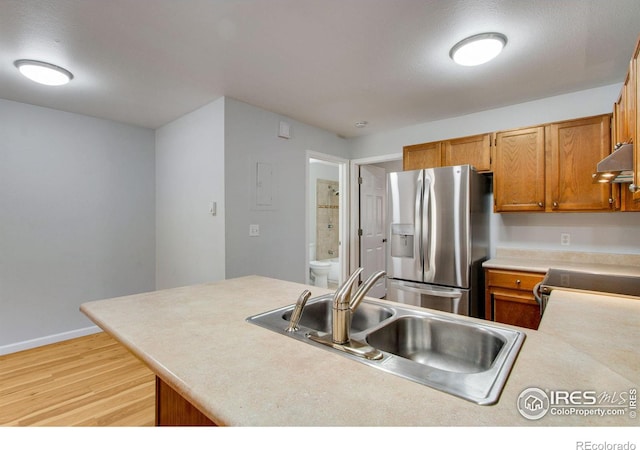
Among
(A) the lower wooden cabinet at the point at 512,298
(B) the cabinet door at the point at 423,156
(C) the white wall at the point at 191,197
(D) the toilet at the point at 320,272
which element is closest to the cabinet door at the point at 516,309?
(A) the lower wooden cabinet at the point at 512,298

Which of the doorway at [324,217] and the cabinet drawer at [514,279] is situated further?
the doorway at [324,217]

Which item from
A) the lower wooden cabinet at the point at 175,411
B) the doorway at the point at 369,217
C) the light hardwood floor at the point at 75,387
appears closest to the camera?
the lower wooden cabinet at the point at 175,411

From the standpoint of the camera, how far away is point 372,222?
451 cm

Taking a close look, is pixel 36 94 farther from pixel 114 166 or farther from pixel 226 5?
pixel 226 5

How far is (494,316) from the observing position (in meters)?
2.62

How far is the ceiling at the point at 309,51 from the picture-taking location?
164cm

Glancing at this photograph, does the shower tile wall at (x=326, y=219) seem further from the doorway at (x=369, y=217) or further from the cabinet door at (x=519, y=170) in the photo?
the cabinet door at (x=519, y=170)

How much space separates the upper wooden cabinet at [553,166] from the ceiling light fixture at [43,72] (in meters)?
3.57

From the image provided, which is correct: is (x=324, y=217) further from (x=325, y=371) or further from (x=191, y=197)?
(x=325, y=371)

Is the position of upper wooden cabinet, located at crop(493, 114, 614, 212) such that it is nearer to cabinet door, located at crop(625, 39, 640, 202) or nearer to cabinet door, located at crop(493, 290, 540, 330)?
cabinet door, located at crop(493, 290, 540, 330)

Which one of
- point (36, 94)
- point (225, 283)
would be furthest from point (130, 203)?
point (225, 283)

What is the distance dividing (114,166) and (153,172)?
420mm

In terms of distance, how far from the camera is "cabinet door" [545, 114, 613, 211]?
237 cm

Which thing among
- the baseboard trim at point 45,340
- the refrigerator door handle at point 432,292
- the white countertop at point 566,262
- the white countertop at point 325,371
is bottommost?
the baseboard trim at point 45,340
